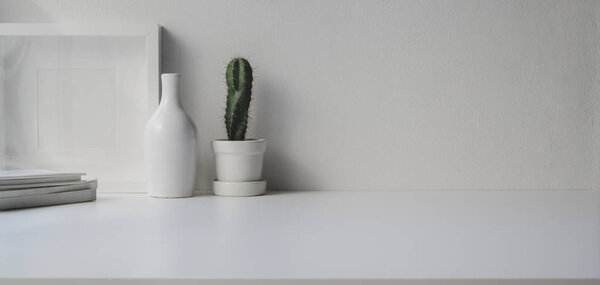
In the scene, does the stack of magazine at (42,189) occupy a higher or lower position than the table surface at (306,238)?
higher

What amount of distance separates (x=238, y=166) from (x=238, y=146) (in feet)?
0.15

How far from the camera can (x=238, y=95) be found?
5.01 feet

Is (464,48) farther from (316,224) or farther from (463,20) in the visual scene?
(316,224)

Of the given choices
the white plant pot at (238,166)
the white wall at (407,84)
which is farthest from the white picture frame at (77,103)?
the white plant pot at (238,166)

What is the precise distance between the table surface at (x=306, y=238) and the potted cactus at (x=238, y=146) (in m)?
0.06

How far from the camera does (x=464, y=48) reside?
1.65 metres

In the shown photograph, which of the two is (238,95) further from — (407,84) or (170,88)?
(407,84)

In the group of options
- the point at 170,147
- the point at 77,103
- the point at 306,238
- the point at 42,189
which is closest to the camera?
the point at 306,238

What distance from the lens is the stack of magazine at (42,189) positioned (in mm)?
1310

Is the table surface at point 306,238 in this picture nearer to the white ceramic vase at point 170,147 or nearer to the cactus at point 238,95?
the white ceramic vase at point 170,147

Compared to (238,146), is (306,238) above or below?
below

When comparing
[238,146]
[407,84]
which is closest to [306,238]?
[238,146]

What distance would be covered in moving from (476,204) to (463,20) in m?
0.49

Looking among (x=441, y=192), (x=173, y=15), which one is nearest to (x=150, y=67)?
(x=173, y=15)
